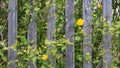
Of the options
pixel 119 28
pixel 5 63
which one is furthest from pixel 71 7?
pixel 5 63

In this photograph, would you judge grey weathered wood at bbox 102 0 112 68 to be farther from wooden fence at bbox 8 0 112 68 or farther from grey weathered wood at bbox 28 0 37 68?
grey weathered wood at bbox 28 0 37 68

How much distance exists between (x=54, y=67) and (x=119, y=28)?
80 cm

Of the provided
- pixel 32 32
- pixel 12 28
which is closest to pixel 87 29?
pixel 32 32

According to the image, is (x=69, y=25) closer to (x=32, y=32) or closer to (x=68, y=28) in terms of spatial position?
(x=68, y=28)

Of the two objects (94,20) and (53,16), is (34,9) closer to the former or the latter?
(53,16)

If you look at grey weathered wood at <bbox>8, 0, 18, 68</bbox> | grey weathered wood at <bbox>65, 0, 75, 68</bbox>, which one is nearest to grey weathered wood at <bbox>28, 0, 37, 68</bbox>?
grey weathered wood at <bbox>8, 0, 18, 68</bbox>

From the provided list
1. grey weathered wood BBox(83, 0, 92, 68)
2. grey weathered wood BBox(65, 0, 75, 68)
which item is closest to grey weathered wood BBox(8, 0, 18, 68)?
grey weathered wood BBox(65, 0, 75, 68)

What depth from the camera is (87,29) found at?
3051 millimetres

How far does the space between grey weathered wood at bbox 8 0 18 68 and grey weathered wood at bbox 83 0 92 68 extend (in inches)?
27.1

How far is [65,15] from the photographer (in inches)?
116

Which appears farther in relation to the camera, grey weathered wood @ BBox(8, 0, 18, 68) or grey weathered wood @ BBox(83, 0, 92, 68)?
grey weathered wood @ BBox(83, 0, 92, 68)

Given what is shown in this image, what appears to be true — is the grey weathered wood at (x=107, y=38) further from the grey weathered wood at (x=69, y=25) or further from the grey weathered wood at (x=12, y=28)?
the grey weathered wood at (x=12, y=28)

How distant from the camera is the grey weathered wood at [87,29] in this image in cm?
302

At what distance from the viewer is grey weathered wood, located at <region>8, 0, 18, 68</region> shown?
2850mm
